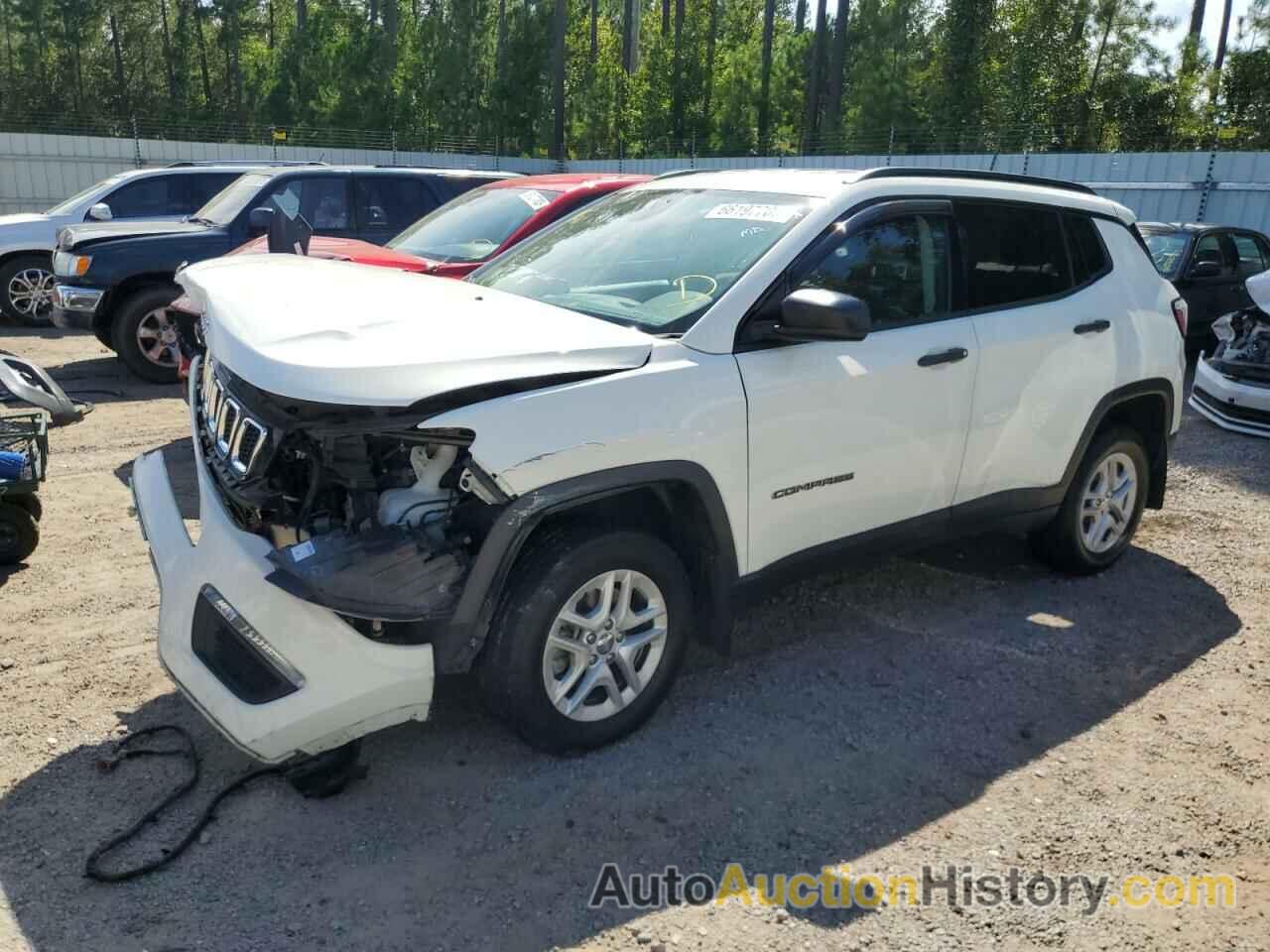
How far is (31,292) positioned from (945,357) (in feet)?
36.0

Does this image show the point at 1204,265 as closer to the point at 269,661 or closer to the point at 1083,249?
the point at 1083,249

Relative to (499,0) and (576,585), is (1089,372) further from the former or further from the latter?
(499,0)

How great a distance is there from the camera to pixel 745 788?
3332 millimetres

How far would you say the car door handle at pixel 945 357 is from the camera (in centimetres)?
398

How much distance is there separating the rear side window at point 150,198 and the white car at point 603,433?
8.10 meters

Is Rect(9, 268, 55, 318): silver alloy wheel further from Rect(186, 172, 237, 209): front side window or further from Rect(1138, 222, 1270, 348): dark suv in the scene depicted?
Rect(1138, 222, 1270, 348): dark suv

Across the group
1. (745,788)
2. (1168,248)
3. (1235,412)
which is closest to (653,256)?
(745,788)

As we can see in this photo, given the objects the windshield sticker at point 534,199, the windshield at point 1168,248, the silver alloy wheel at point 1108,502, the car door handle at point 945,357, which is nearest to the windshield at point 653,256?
the car door handle at point 945,357

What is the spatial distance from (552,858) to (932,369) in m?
2.27

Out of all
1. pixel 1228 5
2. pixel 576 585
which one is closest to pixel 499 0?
pixel 1228 5

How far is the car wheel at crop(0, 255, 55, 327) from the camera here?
37.7ft

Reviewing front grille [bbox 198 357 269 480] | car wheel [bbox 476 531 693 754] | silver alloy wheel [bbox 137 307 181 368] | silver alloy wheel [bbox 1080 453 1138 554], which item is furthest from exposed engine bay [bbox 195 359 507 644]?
silver alloy wheel [bbox 137 307 181 368]

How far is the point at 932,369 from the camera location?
158 inches

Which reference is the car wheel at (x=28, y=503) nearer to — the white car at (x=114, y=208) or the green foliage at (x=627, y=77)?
the white car at (x=114, y=208)
